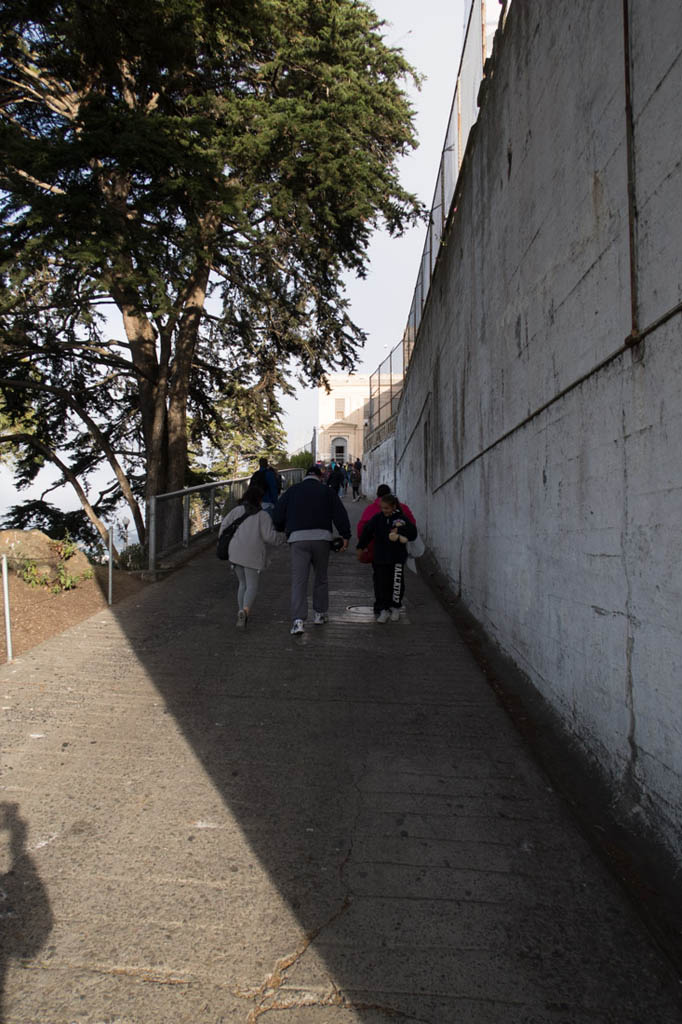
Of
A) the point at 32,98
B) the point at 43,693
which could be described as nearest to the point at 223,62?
the point at 32,98

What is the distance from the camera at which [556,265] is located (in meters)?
4.80

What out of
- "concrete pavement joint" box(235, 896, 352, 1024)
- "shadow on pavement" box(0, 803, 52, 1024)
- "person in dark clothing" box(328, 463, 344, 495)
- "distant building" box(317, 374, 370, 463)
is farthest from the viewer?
"distant building" box(317, 374, 370, 463)

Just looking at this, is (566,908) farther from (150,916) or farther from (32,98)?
(32,98)

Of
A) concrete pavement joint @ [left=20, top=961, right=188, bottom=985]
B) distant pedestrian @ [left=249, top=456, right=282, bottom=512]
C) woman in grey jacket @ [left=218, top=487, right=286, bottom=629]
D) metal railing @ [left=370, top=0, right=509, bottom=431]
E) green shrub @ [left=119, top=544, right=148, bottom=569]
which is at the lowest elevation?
concrete pavement joint @ [left=20, top=961, right=188, bottom=985]

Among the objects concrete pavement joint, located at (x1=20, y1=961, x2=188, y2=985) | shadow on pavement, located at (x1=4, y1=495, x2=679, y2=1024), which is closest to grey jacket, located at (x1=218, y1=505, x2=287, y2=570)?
shadow on pavement, located at (x1=4, y1=495, x2=679, y2=1024)

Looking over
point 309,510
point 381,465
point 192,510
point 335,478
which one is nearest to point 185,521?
point 192,510

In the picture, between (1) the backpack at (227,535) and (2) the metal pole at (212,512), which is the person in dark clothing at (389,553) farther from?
(2) the metal pole at (212,512)

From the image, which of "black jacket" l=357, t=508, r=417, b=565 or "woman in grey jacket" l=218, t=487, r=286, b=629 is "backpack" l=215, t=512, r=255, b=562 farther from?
"black jacket" l=357, t=508, r=417, b=565

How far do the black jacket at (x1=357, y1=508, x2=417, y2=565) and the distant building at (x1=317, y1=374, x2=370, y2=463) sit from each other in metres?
61.6

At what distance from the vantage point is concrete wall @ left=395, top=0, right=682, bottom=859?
311 centimetres

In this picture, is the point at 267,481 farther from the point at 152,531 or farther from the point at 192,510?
the point at 152,531

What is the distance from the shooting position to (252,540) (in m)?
7.93

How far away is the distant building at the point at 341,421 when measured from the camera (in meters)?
71.2

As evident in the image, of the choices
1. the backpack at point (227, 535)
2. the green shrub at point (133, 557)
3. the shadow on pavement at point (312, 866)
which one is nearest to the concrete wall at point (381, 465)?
the green shrub at point (133, 557)
